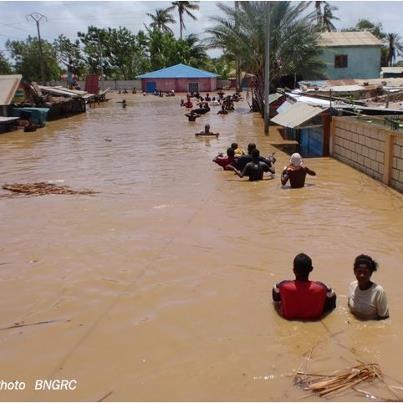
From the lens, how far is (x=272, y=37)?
30422mm

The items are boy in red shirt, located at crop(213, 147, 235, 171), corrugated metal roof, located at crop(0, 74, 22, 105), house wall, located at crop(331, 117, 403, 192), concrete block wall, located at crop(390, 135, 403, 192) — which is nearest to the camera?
concrete block wall, located at crop(390, 135, 403, 192)

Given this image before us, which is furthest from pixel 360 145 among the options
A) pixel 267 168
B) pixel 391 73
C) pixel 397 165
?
pixel 391 73

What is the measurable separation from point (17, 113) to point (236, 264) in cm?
2586

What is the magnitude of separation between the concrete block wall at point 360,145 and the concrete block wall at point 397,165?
59 centimetres

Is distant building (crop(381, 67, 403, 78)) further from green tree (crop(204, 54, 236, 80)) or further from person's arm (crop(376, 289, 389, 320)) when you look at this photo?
person's arm (crop(376, 289, 389, 320))

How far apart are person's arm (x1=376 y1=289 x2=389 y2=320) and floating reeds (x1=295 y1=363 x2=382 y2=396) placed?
32.0 inches

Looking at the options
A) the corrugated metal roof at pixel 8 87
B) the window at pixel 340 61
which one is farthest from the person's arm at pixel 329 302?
the window at pixel 340 61

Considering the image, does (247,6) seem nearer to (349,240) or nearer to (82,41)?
(349,240)

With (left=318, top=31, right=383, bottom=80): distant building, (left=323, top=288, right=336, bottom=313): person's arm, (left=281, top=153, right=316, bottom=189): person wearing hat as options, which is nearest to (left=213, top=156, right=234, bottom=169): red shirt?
(left=281, top=153, right=316, bottom=189): person wearing hat

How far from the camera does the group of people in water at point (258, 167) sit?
10883mm

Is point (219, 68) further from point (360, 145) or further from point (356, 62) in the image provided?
point (360, 145)

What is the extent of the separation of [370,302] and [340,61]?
39330 mm

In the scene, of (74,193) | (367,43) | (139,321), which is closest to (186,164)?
(74,193)

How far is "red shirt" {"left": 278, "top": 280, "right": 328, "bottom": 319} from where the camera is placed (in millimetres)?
4812
